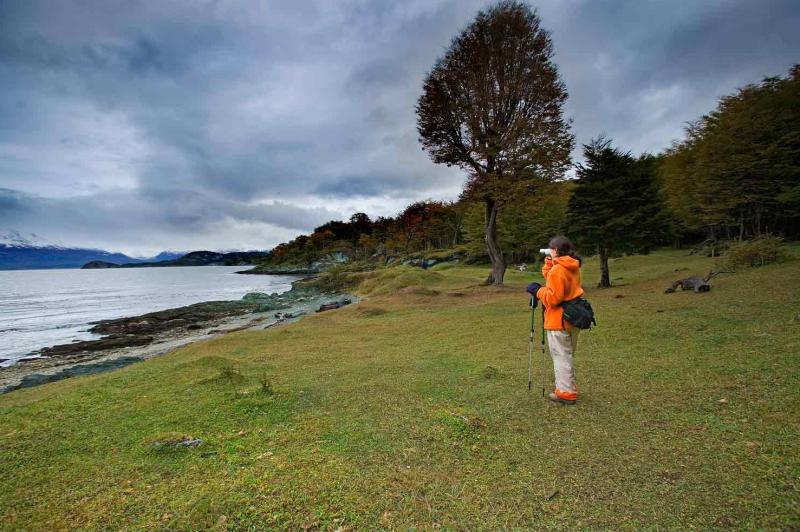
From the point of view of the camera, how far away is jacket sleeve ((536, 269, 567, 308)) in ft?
18.2

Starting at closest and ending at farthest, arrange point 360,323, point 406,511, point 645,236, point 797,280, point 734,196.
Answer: point 406,511
point 797,280
point 360,323
point 645,236
point 734,196

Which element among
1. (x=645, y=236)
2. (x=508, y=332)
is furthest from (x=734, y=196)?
(x=508, y=332)

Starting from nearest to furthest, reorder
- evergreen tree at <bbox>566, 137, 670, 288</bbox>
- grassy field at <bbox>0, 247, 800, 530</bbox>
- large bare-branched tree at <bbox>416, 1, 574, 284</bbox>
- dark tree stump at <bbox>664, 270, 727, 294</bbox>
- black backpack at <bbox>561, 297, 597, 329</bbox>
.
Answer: grassy field at <bbox>0, 247, 800, 530</bbox> < black backpack at <bbox>561, 297, 597, 329</bbox> < dark tree stump at <bbox>664, 270, 727, 294</bbox> < evergreen tree at <bbox>566, 137, 670, 288</bbox> < large bare-branched tree at <bbox>416, 1, 574, 284</bbox>

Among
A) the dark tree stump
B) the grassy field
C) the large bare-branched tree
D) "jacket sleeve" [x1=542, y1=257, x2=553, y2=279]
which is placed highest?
the large bare-branched tree

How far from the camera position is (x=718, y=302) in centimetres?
1204

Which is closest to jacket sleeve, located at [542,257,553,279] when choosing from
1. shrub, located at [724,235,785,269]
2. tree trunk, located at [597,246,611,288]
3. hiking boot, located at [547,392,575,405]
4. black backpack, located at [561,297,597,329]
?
black backpack, located at [561,297,597,329]

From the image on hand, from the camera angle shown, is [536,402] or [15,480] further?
[536,402]

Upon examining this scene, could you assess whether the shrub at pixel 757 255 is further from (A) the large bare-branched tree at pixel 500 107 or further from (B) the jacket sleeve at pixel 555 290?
(B) the jacket sleeve at pixel 555 290

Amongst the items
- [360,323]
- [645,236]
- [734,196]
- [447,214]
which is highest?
[447,214]

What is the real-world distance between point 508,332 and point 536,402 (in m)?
6.20

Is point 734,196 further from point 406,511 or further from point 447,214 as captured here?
point 447,214

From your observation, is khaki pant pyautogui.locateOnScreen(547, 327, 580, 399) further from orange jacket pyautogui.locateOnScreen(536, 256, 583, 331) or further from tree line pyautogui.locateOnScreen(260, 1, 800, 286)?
tree line pyautogui.locateOnScreen(260, 1, 800, 286)

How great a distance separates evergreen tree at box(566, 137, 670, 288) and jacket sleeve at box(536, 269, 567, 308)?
1689 cm

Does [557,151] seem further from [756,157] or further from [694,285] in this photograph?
[756,157]
